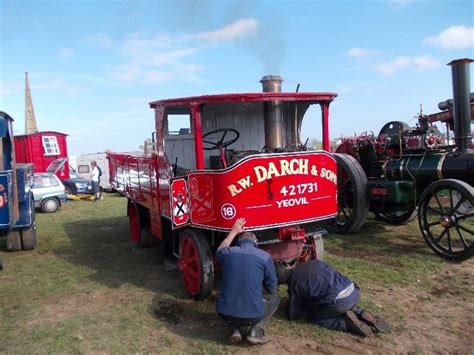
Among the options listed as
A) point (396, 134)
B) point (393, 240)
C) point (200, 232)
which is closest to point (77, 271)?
point (200, 232)

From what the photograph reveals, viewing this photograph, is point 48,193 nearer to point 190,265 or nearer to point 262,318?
point 190,265

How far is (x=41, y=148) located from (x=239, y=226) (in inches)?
688

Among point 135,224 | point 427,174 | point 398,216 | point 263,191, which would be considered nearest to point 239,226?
point 263,191

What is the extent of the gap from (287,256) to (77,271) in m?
3.04

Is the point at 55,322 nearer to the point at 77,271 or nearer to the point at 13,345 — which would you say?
the point at 13,345

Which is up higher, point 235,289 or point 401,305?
point 235,289

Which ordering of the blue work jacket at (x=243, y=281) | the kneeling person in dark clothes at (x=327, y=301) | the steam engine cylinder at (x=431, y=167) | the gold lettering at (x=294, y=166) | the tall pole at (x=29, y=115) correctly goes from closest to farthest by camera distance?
the blue work jacket at (x=243, y=281)
the kneeling person in dark clothes at (x=327, y=301)
the gold lettering at (x=294, y=166)
the steam engine cylinder at (x=431, y=167)
the tall pole at (x=29, y=115)

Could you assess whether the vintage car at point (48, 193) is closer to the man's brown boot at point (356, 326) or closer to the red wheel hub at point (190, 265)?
the red wheel hub at point (190, 265)

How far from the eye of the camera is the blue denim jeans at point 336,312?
13.1 ft

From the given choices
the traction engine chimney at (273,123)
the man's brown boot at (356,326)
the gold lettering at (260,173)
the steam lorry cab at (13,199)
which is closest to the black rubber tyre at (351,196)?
the traction engine chimney at (273,123)

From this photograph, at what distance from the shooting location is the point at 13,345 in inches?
156

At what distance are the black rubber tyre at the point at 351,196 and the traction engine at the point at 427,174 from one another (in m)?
0.02

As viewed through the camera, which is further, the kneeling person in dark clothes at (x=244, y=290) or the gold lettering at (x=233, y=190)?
the gold lettering at (x=233, y=190)

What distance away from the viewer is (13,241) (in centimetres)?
766
